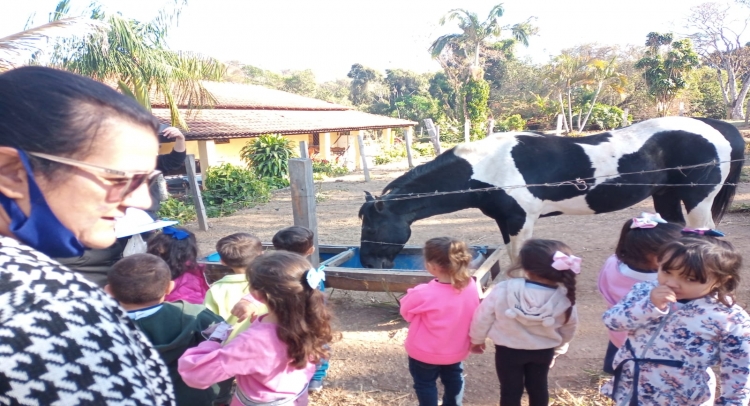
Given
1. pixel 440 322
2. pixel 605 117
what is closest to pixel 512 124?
pixel 605 117

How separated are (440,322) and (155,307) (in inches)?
56.7

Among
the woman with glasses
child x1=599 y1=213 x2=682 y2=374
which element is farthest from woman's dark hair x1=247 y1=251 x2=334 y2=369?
child x1=599 y1=213 x2=682 y2=374

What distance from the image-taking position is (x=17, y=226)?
764mm

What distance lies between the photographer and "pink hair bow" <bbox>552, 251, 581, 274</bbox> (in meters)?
2.20

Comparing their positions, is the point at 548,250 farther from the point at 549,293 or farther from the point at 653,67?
the point at 653,67

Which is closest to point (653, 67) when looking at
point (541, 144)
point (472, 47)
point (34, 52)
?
point (472, 47)

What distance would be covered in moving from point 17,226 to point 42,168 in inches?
4.1

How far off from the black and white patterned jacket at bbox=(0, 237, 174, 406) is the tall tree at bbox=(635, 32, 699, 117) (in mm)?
33766

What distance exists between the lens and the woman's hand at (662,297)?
71.4 inches

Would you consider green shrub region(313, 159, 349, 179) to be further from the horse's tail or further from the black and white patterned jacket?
the black and white patterned jacket

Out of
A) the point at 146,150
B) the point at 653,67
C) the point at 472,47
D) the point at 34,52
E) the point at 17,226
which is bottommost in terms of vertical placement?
the point at 17,226

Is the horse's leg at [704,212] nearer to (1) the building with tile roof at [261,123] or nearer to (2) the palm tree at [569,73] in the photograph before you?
(1) the building with tile roof at [261,123]

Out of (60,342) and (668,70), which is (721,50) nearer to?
(668,70)

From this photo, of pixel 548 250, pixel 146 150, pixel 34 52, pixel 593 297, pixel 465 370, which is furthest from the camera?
pixel 34 52
